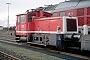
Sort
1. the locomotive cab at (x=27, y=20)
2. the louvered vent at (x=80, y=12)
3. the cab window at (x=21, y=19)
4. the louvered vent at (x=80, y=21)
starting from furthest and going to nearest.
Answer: the cab window at (x=21, y=19)
the locomotive cab at (x=27, y=20)
the louvered vent at (x=80, y=12)
the louvered vent at (x=80, y=21)

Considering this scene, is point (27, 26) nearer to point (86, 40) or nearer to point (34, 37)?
point (34, 37)

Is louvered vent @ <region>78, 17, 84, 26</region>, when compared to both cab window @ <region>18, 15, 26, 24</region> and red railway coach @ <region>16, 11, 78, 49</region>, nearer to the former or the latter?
red railway coach @ <region>16, 11, 78, 49</region>

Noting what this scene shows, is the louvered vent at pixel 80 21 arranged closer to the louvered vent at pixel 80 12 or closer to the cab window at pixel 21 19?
the louvered vent at pixel 80 12

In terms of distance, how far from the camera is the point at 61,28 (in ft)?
37.4

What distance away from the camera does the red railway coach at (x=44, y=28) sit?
1130 cm

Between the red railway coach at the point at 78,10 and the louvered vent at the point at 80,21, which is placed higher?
the red railway coach at the point at 78,10

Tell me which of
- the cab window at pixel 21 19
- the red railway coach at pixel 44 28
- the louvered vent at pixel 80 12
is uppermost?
the louvered vent at pixel 80 12

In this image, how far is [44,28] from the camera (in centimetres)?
1305

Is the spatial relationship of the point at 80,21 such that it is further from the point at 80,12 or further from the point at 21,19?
the point at 21,19

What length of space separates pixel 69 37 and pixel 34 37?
13.5 feet

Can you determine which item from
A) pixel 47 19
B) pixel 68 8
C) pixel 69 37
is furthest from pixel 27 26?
pixel 69 37

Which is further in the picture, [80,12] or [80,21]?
[80,12]

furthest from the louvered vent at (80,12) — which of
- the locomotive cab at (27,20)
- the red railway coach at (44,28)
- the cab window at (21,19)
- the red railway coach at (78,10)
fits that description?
the cab window at (21,19)

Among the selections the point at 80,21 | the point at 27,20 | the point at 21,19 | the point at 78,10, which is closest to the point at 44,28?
the point at 27,20
